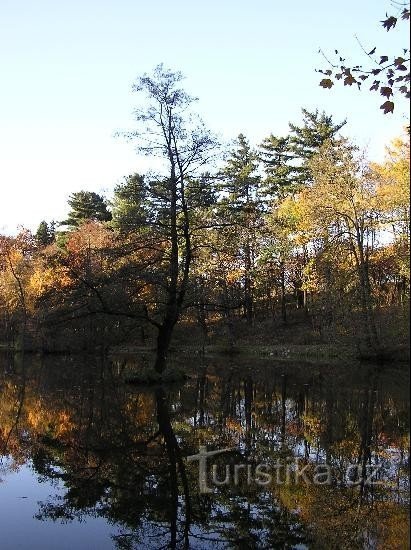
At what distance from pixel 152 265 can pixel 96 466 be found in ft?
38.9

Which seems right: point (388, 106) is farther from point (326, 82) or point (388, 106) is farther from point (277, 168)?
point (277, 168)

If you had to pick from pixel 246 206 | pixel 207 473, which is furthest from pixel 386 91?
pixel 246 206

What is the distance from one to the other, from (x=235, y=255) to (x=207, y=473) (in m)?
26.9

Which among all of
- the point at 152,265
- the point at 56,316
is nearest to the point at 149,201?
the point at 152,265

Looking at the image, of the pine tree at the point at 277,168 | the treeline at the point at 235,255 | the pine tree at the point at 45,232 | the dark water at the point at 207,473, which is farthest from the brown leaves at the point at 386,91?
the pine tree at the point at 45,232

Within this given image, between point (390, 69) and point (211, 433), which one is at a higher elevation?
point (390, 69)

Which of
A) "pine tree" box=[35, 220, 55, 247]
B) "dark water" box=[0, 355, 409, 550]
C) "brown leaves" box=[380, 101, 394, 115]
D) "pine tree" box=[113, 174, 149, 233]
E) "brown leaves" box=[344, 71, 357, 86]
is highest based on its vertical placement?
"pine tree" box=[35, 220, 55, 247]

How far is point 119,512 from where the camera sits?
6.35 meters

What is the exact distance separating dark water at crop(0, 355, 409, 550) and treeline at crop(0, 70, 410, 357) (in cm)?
533

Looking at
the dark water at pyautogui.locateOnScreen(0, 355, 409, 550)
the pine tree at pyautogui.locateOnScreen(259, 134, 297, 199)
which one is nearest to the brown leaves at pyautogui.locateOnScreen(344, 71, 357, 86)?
the dark water at pyautogui.locateOnScreen(0, 355, 409, 550)

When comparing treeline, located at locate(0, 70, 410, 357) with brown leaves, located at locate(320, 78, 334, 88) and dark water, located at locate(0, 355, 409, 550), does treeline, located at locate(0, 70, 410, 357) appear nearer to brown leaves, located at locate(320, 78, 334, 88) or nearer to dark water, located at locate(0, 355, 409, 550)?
dark water, located at locate(0, 355, 409, 550)

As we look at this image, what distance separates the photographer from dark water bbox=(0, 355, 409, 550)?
566 cm

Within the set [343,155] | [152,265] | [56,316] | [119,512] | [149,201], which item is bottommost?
[119,512]

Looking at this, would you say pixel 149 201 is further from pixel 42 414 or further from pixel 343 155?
pixel 343 155
